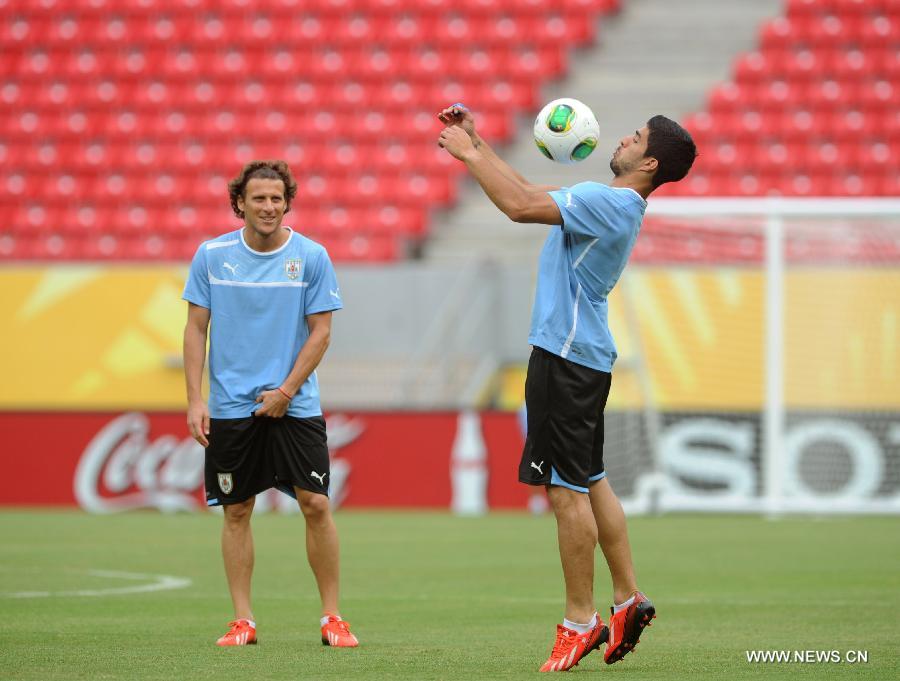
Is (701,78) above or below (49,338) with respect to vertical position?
above

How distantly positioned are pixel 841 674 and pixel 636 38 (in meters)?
17.4

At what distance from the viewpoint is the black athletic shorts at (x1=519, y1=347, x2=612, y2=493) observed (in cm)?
614

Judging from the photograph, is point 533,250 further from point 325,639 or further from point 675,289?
point 325,639

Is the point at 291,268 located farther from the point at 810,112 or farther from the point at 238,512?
the point at 810,112

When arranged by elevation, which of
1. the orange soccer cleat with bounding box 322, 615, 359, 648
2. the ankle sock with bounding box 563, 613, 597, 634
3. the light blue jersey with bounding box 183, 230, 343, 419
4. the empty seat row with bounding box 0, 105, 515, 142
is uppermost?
the empty seat row with bounding box 0, 105, 515, 142

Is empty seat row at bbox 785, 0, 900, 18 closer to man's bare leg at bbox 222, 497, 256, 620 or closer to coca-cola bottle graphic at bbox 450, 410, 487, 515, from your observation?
coca-cola bottle graphic at bbox 450, 410, 487, 515

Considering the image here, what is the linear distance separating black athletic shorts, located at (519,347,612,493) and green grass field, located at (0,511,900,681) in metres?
0.73

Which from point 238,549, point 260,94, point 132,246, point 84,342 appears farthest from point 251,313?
point 260,94

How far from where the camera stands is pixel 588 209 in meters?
6.09

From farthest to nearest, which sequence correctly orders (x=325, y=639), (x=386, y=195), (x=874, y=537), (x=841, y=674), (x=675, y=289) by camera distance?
(x=386, y=195)
(x=675, y=289)
(x=874, y=537)
(x=325, y=639)
(x=841, y=674)

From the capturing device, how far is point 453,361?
17.2 meters

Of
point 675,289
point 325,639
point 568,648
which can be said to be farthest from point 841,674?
point 675,289

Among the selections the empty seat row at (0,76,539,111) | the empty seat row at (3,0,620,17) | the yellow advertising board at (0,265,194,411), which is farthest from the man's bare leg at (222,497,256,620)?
the empty seat row at (3,0,620,17)

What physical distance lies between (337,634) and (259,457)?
83cm
